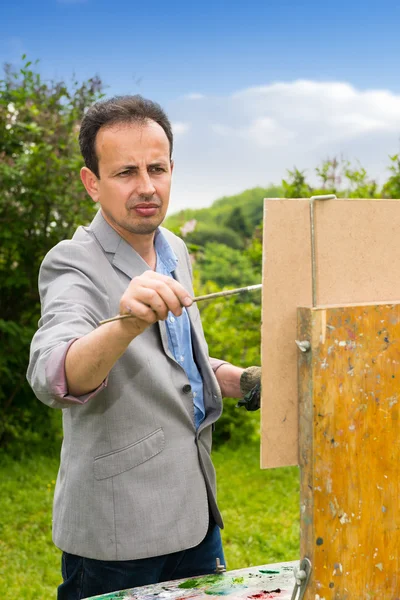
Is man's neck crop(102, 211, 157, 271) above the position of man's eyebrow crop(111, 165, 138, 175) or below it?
below

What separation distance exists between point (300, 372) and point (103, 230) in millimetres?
768

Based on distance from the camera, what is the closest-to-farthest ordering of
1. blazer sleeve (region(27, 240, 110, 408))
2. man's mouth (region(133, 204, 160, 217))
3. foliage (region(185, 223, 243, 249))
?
blazer sleeve (region(27, 240, 110, 408))
man's mouth (region(133, 204, 160, 217))
foliage (region(185, 223, 243, 249))

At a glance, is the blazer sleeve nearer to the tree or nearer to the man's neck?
the man's neck

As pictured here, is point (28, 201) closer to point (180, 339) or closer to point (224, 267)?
point (180, 339)

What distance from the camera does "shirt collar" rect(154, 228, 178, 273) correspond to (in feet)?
7.00

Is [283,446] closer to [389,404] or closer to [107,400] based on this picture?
[389,404]

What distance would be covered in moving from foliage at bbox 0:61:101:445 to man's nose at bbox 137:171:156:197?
3751 mm

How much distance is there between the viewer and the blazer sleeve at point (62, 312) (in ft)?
5.13

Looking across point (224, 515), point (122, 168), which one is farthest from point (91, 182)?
point (224, 515)

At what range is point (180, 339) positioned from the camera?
2012 millimetres

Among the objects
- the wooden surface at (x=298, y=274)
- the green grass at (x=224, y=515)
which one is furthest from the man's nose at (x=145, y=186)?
the green grass at (x=224, y=515)

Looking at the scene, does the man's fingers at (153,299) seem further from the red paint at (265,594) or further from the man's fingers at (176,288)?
the red paint at (265,594)

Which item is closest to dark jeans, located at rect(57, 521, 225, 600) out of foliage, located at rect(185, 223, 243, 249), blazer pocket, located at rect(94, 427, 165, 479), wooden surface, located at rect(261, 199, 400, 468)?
blazer pocket, located at rect(94, 427, 165, 479)

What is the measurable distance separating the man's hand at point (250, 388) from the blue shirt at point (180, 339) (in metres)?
0.13
